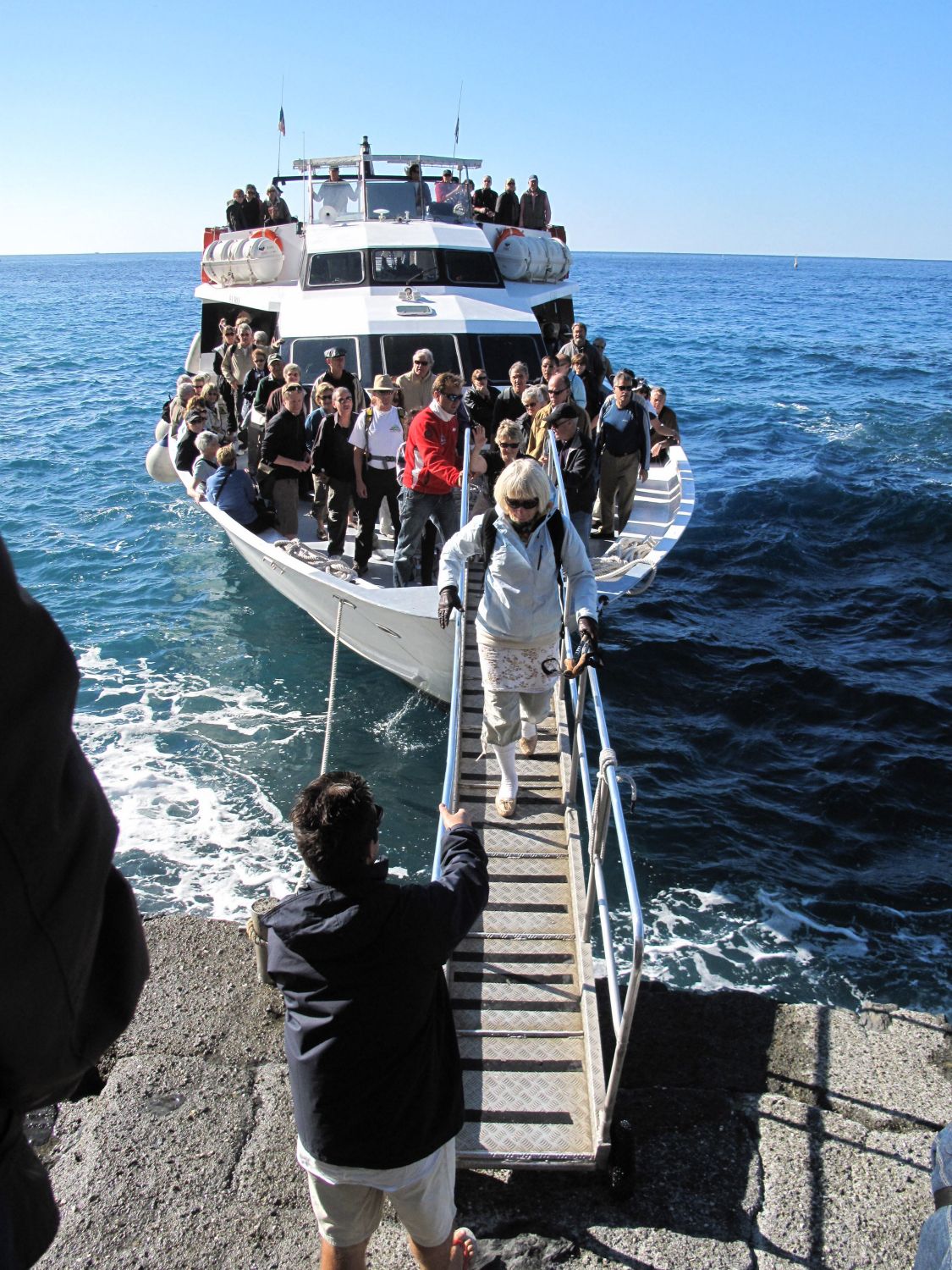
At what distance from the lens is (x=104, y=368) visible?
113 feet

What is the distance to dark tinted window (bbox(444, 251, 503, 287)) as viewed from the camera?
40.6 ft

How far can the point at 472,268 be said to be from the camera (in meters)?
12.6

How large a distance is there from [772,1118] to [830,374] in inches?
1249

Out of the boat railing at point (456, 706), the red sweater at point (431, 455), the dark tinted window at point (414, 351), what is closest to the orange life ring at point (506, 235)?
the dark tinted window at point (414, 351)

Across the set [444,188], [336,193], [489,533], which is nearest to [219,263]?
[336,193]

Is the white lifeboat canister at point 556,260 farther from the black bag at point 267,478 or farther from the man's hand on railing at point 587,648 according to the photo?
the man's hand on railing at point 587,648

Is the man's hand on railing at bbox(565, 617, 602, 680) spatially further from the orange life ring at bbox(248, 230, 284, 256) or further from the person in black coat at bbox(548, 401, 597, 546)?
the orange life ring at bbox(248, 230, 284, 256)

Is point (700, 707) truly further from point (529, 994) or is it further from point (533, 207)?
point (533, 207)

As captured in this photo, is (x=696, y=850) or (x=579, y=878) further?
(x=696, y=850)

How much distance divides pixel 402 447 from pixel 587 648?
13.4 feet

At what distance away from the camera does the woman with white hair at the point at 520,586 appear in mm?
4387

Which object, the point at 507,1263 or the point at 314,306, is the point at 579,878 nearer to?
the point at 507,1263

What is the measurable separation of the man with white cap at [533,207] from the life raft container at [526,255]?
1.69 metres

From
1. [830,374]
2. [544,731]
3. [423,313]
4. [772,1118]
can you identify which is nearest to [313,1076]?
[772,1118]
